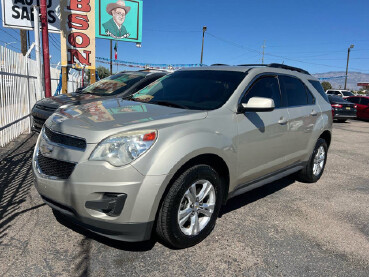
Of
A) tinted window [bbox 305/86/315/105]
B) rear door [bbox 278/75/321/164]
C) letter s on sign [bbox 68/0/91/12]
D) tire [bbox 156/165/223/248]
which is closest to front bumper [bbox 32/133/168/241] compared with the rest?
tire [bbox 156/165/223/248]

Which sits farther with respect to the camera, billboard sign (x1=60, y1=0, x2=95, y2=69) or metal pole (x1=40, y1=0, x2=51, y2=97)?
billboard sign (x1=60, y1=0, x2=95, y2=69)

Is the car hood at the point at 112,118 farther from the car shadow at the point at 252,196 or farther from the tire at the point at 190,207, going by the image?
the car shadow at the point at 252,196

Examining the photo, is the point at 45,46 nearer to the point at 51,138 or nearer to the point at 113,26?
the point at 51,138

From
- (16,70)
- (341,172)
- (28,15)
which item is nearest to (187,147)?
(341,172)

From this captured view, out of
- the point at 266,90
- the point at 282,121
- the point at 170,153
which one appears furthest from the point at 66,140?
the point at 282,121

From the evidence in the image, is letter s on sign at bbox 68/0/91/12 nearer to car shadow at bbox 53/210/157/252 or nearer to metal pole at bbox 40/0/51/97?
metal pole at bbox 40/0/51/97

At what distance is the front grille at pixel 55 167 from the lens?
8.55 feet

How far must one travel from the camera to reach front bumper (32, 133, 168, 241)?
2467 mm

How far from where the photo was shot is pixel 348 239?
11.1 feet

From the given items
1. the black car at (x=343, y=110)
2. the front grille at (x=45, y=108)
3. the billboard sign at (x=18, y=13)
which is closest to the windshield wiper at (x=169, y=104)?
the front grille at (x=45, y=108)

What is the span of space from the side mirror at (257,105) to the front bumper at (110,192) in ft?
4.28

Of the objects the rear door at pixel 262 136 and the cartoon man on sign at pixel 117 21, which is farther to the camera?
the cartoon man on sign at pixel 117 21

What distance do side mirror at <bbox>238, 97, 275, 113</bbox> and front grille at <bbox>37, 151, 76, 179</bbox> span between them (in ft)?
5.98

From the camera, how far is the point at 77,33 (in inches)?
484
